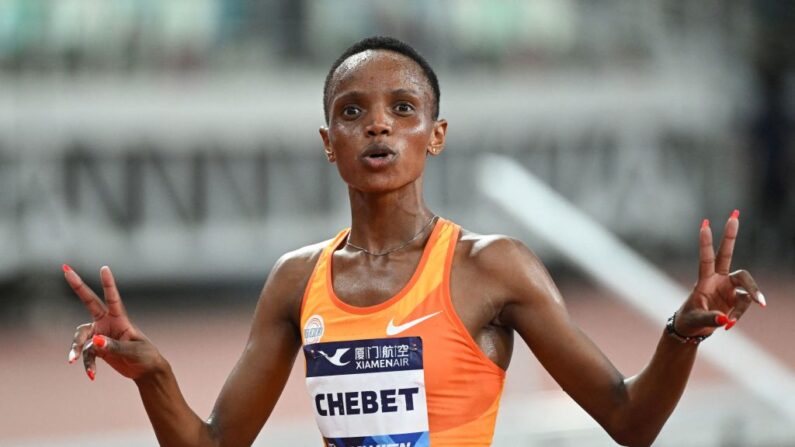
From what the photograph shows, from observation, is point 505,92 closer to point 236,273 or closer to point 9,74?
point 236,273

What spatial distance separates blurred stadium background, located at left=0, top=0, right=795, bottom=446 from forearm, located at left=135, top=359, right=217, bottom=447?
18.3 feet

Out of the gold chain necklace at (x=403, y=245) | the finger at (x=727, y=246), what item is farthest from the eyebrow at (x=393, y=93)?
the finger at (x=727, y=246)

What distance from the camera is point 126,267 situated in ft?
31.7

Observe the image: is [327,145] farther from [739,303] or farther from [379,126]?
[739,303]

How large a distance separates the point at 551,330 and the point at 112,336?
0.83 m

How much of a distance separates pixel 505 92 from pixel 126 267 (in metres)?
3.03

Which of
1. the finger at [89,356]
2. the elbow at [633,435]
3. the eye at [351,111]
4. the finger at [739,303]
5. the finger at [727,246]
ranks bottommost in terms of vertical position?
the elbow at [633,435]

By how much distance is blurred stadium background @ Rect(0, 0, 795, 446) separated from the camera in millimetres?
9359

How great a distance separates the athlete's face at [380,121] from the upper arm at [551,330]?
248 millimetres

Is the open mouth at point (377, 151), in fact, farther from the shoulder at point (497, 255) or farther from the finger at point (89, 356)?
the finger at point (89, 356)

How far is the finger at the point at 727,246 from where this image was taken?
2.38m

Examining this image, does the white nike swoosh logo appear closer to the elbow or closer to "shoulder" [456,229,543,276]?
"shoulder" [456,229,543,276]

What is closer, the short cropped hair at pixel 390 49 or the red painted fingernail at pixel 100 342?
the red painted fingernail at pixel 100 342

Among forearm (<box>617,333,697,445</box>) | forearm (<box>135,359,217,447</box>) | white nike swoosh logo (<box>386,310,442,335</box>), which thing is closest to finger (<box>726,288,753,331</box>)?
forearm (<box>617,333,697,445</box>)
